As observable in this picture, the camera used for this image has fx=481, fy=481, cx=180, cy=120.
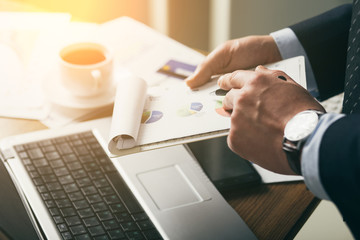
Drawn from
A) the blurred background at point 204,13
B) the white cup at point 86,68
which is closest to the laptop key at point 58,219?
the white cup at point 86,68

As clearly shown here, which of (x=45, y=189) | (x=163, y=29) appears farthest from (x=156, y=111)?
(x=163, y=29)

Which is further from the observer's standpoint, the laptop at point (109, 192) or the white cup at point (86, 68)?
the white cup at point (86, 68)

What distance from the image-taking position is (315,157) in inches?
25.2

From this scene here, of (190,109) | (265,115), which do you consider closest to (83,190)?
(190,109)

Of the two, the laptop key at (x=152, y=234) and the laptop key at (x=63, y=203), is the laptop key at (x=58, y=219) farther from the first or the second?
the laptop key at (x=152, y=234)

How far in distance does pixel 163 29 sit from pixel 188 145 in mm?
1333

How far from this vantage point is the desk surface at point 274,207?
0.79 metres

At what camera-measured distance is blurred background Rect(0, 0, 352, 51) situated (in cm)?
193

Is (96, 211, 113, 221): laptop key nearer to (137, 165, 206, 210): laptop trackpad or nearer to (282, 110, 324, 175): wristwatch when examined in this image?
(137, 165, 206, 210): laptop trackpad

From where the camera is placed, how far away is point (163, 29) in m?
2.19

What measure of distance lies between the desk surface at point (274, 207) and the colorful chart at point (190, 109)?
160mm

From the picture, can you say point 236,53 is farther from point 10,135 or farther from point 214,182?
point 10,135

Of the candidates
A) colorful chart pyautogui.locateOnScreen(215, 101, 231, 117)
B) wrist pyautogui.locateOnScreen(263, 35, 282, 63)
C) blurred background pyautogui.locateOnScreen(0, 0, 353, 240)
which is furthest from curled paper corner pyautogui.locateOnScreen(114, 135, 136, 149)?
blurred background pyautogui.locateOnScreen(0, 0, 353, 240)

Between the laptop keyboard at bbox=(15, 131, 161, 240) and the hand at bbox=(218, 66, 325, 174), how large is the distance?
7.9 inches
